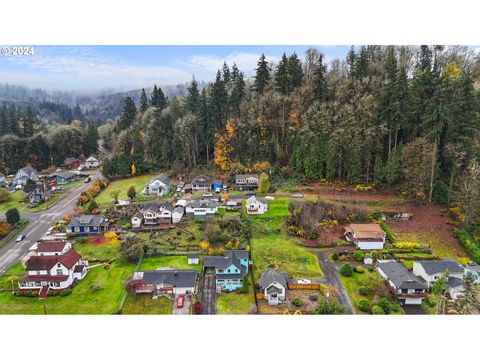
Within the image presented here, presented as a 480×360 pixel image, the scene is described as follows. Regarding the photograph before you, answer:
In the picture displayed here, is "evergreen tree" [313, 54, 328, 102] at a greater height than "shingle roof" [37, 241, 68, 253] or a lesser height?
greater

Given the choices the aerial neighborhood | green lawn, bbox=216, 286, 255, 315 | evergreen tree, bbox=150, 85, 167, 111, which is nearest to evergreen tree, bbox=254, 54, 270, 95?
the aerial neighborhood

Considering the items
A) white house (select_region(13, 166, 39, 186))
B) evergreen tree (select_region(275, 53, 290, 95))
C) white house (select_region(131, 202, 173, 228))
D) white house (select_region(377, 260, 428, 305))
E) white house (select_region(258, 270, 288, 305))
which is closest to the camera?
white house (select_region(258, 270, 288, 305))

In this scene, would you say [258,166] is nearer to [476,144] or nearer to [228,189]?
[228,189]

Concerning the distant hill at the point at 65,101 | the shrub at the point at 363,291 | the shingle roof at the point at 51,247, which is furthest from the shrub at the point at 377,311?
the distant hill at the point at 65,101

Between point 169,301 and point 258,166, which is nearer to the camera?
point 169,301

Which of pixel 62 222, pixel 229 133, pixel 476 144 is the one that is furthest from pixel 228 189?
pixel 476 144

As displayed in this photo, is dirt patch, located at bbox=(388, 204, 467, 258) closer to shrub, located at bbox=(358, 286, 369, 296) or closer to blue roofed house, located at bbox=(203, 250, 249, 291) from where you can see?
shrub, located at bbox=(358, 286, 369, 296)
